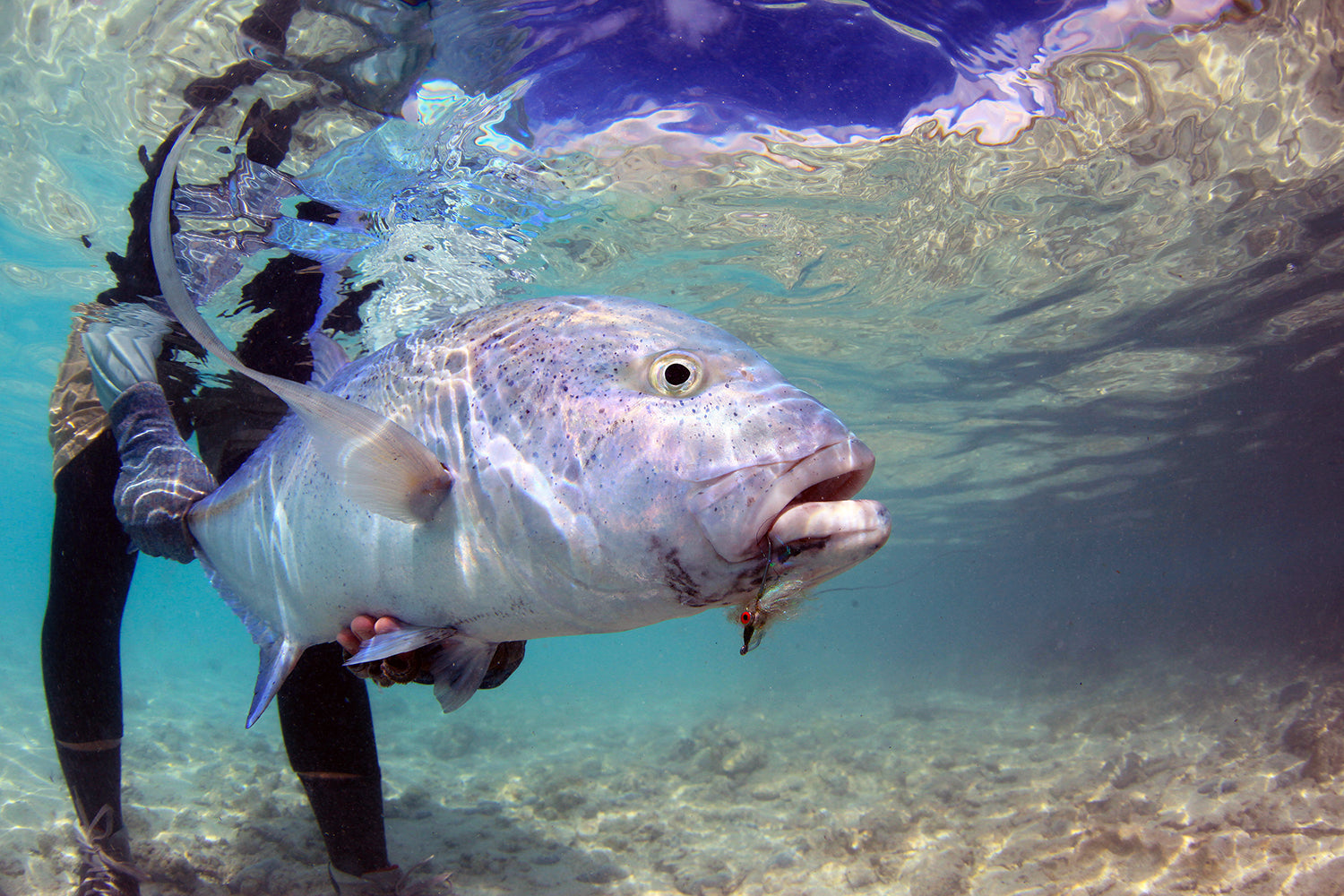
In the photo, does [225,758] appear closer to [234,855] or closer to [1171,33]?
[234,855]

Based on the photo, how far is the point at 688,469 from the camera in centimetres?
137

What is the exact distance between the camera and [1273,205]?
8.88m

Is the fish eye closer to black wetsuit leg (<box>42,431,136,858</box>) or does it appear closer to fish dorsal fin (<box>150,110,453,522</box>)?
fish dorsal fin (<box>150,110,453,522</box>)

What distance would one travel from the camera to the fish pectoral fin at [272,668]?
2.03 metres

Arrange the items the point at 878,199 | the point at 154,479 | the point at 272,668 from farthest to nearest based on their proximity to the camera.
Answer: the point at 878,199 → the point at 154,479 → the point at 272,668

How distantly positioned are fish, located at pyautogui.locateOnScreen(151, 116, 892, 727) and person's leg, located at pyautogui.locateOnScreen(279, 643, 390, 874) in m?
→ 1.91

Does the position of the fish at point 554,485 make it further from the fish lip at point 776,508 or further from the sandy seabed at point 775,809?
the sandy seabed at point 775,809

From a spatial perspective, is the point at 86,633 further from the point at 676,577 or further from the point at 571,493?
the point at 676,577

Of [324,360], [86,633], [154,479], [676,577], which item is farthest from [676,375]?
[86,633]

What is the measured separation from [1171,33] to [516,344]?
25.7 feet

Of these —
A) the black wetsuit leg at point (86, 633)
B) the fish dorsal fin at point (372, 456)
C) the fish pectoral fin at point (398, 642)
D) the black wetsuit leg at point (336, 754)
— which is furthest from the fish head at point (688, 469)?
the black wetsuit leg at point (86, 633)

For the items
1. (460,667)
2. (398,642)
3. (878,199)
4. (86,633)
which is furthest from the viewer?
(878,199)

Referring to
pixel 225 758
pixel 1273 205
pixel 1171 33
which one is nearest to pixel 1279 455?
pixel 1273 205

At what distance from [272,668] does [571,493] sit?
4.83 ft
